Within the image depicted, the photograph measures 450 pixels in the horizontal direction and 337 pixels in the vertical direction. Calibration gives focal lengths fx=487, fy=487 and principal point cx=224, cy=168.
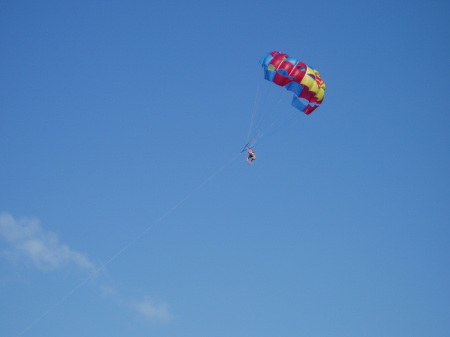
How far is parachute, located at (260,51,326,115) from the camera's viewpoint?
96.3 ft

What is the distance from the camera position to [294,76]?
2927 centimetres

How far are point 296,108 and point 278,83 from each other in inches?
90.6

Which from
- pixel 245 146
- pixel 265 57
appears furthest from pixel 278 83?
pixel 245 146

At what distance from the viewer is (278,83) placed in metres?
29.9

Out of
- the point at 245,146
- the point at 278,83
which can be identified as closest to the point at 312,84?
the point at 278,83

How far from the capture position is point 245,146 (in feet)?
99.1

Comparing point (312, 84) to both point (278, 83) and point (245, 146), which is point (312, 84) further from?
point (245, 146)

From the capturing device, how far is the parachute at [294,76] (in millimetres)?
29344

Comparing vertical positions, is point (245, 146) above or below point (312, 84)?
below

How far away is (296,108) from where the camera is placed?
102 feet

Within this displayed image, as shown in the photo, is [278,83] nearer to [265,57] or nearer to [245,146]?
[265,57]

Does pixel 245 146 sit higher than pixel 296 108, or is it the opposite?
pixel 296 108

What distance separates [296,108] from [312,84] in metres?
2.19

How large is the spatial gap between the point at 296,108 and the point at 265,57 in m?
3.79
